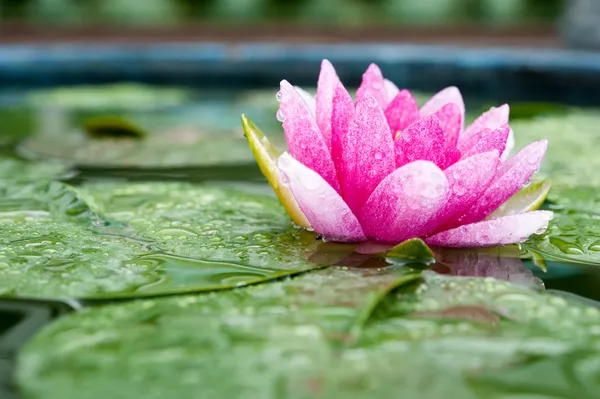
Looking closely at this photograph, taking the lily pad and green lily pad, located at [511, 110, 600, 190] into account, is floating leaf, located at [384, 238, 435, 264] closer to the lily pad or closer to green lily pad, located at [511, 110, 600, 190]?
green lily pad, located at [511, 110, 600, 190]

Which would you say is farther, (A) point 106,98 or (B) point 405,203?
(A) point 106,98

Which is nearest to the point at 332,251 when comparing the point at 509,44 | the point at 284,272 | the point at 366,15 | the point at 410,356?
the point at 284,272

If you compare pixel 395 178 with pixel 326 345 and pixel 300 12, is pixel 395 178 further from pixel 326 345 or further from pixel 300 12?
pixel 300 12

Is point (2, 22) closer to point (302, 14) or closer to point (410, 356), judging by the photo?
point (302, 14)

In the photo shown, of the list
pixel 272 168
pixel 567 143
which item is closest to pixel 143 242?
pixel 272 168

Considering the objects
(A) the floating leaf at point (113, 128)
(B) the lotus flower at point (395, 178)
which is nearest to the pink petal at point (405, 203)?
(B) the lotus flower at point (395, 178)
